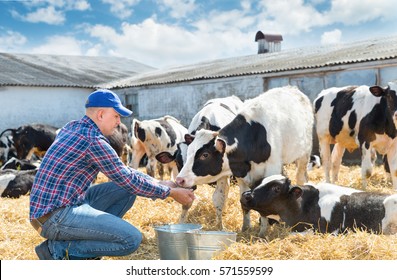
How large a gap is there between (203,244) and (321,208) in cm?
202

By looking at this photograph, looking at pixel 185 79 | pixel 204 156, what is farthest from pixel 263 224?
pixel 185 79

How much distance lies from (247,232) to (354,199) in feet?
4.24

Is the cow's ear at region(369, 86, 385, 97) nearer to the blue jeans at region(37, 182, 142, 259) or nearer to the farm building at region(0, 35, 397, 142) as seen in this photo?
the farm building at region(0, 35, 397, 142)

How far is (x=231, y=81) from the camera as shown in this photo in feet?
58.7

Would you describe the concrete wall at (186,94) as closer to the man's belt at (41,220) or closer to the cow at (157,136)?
the cow at (157,136)

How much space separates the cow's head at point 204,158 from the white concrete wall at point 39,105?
15528 mm

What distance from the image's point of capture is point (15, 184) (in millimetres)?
9875

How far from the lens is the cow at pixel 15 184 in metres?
9.79

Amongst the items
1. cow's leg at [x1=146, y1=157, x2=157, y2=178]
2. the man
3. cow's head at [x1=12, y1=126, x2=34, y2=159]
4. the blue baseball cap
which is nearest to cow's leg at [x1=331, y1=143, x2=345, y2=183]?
cow's leg at [x1=146, y1=157, x2=157, y2=178]

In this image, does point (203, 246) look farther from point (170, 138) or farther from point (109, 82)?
point (109, 82)

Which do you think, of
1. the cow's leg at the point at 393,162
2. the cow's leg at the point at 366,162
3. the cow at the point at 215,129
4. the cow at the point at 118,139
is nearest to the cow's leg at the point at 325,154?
the cow's leg at the point at 366,162

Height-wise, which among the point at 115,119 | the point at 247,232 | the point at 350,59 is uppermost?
the point at 350,59

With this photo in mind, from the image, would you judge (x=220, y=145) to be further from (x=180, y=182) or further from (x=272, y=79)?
(x=272, y=79)
